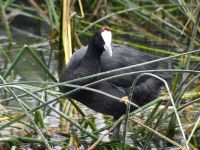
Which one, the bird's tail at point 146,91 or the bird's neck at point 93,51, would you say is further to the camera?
the bird's tail at point 146,91

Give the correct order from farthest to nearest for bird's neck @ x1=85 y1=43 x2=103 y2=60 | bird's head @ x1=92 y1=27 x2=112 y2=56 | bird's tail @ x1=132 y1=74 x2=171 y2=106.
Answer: bird's tail @ x1=132 y1=74 x2=171 y2=106 < bird's neck @ x1=85 y1=43 x2=103 y2=60 < bird's head @ x1=92 y1=27 x2=112 y2=56

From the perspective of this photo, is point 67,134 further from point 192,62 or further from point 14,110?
point 192,62

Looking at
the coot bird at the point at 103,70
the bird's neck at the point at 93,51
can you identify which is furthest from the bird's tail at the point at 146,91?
the bird's neck at the point at 93,51

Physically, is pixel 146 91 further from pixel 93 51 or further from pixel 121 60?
pixel 93 51

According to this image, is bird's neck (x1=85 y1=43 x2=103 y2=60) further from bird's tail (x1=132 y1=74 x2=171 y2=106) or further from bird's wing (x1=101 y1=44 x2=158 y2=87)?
bird's tail (x1=132 y1=74 x2=171 y2=106)

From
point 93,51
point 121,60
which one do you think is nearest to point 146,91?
point 121,60

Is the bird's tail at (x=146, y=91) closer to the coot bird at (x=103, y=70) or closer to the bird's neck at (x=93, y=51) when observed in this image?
the coot bird at (x=103, y=70)

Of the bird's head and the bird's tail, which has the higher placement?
the bird's head

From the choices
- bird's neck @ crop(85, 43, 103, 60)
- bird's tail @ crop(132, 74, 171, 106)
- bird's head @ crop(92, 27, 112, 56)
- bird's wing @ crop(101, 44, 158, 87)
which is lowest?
bird's tail @ crop(132, 74, 171, 106)

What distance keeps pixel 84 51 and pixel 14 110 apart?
705 millimetres

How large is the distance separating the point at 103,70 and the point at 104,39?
29 centimetres

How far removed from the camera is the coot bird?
176 inches

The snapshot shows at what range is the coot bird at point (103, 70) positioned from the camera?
447 cm

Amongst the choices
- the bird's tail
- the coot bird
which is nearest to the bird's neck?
the coot bird
